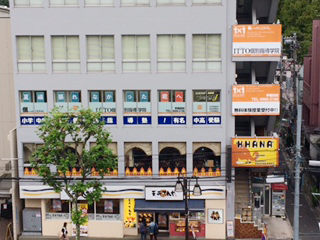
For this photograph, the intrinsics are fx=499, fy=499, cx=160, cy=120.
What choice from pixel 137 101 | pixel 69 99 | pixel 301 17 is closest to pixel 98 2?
pixel 69 99

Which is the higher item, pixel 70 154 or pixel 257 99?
pixel 257 99

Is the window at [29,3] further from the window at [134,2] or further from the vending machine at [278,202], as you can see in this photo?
the vending machine at [278,202]

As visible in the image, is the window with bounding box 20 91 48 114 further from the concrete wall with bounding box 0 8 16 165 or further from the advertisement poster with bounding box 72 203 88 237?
the advertisement poster with bounding box 72 203 88 237

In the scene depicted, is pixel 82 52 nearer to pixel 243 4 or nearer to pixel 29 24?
pixel 29 24

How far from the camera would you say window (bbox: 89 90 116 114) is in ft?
97.5

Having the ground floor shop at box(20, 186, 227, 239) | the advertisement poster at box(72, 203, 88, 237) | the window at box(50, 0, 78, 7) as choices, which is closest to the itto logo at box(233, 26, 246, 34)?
the ground floor shop at box(20, 186, 227, 239)

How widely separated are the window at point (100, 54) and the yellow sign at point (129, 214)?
8092 mm

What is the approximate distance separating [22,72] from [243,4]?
14359 millimetres

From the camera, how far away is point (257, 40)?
28.3m

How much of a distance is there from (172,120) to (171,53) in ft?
13.0

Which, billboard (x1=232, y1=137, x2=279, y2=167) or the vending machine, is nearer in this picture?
billboard (x1=232, y1=137, x2=279, y2=167)

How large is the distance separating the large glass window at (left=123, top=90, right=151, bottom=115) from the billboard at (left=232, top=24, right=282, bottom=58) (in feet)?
19.4

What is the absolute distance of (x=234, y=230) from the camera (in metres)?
30.3

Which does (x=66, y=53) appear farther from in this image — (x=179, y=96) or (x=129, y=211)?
(x=129, y=211)
